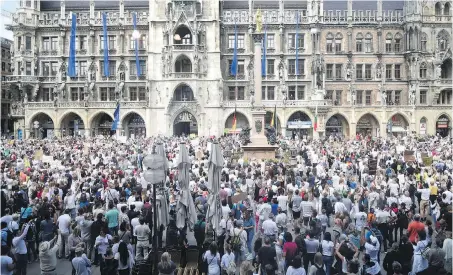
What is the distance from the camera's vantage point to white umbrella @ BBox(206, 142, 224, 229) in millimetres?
15109

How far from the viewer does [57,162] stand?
3014 cm

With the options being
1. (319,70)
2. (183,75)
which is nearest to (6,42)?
(183,75)

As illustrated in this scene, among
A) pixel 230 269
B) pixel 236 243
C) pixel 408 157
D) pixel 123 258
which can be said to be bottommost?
pixel 230 269

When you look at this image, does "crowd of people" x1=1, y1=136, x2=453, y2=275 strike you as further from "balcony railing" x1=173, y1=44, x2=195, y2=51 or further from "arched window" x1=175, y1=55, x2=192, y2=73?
"arched window" x1=175, y1=55, x2=192, y2=73

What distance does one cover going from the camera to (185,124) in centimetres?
6406

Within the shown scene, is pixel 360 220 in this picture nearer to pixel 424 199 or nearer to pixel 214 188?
pixel 214 188

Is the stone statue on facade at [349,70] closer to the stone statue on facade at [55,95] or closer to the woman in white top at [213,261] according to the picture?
the stone statue on facade at [55,95]

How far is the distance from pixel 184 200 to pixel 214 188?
42.4 inches

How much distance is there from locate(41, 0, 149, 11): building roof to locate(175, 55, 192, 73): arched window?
1108 cm

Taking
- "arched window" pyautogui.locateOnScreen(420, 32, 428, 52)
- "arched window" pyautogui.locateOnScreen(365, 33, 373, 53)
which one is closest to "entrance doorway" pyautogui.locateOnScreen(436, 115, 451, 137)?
"arched window" pyautogui.locateOnScreen(420, 32, 428, 52)

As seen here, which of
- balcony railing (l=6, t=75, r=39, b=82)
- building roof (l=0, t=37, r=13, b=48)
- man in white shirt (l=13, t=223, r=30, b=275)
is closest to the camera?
man in white shirt (l=13, t=223, r=30, b=275)

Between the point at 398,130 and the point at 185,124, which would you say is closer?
the point at 398,130

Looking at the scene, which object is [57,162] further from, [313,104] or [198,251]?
[313,104]

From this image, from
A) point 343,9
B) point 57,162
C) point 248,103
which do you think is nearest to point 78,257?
point 57,162
